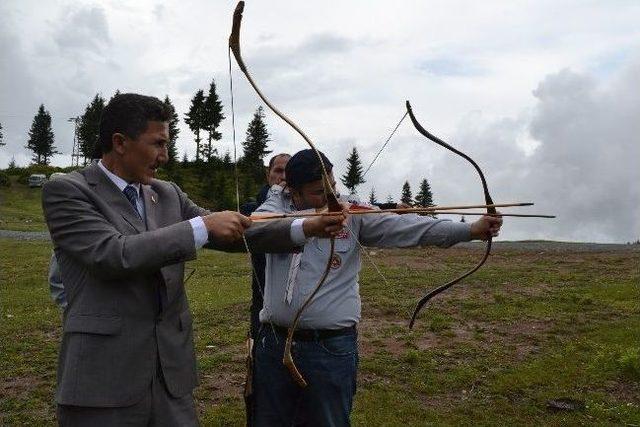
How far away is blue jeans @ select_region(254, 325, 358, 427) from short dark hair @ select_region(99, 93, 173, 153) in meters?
1.39

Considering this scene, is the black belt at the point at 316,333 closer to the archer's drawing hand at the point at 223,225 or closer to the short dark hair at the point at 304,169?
the short dark hair at the point at 304,169

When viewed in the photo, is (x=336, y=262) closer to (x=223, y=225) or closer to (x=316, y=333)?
(x=316, y=333)

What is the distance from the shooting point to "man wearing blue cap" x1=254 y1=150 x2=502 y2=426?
3174 mm

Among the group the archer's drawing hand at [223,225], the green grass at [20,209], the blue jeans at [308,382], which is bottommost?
the blue jeans at [308,382]

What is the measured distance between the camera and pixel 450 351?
25.0 ft

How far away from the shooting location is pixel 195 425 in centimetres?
262

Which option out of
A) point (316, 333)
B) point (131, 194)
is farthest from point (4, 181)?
point (131, 194)

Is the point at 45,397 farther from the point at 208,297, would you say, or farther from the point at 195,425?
the point at 208,297

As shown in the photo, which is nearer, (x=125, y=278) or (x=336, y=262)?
(x=125, y=278)

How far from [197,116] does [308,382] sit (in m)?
56.5

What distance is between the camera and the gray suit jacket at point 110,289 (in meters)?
2.27

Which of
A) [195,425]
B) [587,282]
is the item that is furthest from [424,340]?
[587,282]

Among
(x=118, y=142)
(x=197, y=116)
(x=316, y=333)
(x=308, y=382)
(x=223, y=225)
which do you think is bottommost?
(x=308, y=382)

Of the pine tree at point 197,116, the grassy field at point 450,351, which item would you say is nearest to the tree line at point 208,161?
the pine tree at point 197,116
